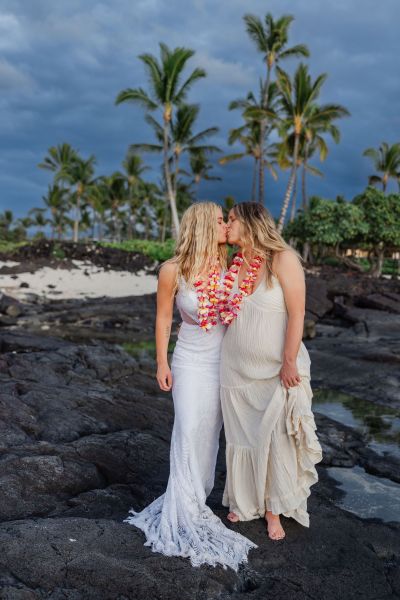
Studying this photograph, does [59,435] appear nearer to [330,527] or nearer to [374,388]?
[330,527]

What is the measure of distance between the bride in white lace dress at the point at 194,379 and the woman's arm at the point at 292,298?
39cm

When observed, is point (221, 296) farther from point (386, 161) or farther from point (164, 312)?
point (386, 161)

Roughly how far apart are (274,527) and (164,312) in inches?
57.7

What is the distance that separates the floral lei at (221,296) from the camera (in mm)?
3207

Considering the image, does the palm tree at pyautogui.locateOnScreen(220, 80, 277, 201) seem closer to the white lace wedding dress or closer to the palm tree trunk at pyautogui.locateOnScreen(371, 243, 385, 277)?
the palm tree trunk at pyautogui.locateOnScreen(371, 243, 385, 277)

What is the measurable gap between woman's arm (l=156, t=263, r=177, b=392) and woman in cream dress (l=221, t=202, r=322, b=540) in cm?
37

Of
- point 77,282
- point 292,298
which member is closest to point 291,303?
point 292,298


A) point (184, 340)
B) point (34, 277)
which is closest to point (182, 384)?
point (184, 340)

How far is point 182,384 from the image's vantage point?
3264 mm

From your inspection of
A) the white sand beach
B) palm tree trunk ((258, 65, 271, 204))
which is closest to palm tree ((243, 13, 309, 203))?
palm tree trunk ((258, 65, 271, 204))

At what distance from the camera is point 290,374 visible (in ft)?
10.5

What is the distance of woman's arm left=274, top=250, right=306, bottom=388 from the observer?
10.3 feet

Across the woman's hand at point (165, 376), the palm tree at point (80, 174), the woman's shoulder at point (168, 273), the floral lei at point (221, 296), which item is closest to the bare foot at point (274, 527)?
the woman's hand at point (165, 376)

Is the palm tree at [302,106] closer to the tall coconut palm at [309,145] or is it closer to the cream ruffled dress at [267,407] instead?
the tall coconut palm at [309,145]
